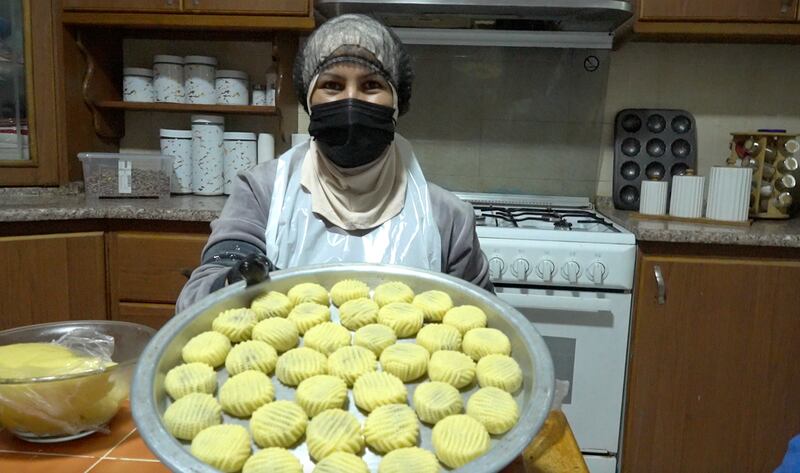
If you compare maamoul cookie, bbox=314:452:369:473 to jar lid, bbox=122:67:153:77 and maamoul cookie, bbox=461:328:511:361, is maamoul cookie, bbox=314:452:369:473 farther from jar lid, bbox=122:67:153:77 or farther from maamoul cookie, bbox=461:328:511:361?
jar lid, bbox=122:67:153:77

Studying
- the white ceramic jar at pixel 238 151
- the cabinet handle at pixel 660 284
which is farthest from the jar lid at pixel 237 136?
the cabinet handle at pixel 660 284

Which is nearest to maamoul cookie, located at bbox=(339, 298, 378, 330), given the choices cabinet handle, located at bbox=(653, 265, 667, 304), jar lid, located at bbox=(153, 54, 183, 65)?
cabinet handle, located at bbox=(653, 265, 667, 304)

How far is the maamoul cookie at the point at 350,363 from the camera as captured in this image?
71 centimetres

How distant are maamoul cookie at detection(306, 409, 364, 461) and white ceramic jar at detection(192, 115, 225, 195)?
5.95 ft

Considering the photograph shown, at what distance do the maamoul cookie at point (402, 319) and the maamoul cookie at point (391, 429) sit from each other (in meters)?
0.19

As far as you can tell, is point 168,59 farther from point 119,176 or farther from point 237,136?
point 119,176

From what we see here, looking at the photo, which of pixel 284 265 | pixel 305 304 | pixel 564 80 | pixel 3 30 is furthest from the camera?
pixel 564 80

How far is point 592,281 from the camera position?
1.74 m

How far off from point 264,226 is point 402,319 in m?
0.51

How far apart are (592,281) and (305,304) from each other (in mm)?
1157

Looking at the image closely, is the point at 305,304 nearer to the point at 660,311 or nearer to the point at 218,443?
the point at 218,443

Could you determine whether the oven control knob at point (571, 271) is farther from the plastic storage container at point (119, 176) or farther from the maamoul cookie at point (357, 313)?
the plastic storage container at point (119, 176)

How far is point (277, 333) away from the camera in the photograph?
2.51 ft

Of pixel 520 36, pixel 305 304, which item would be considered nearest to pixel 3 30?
pixel 520 36
